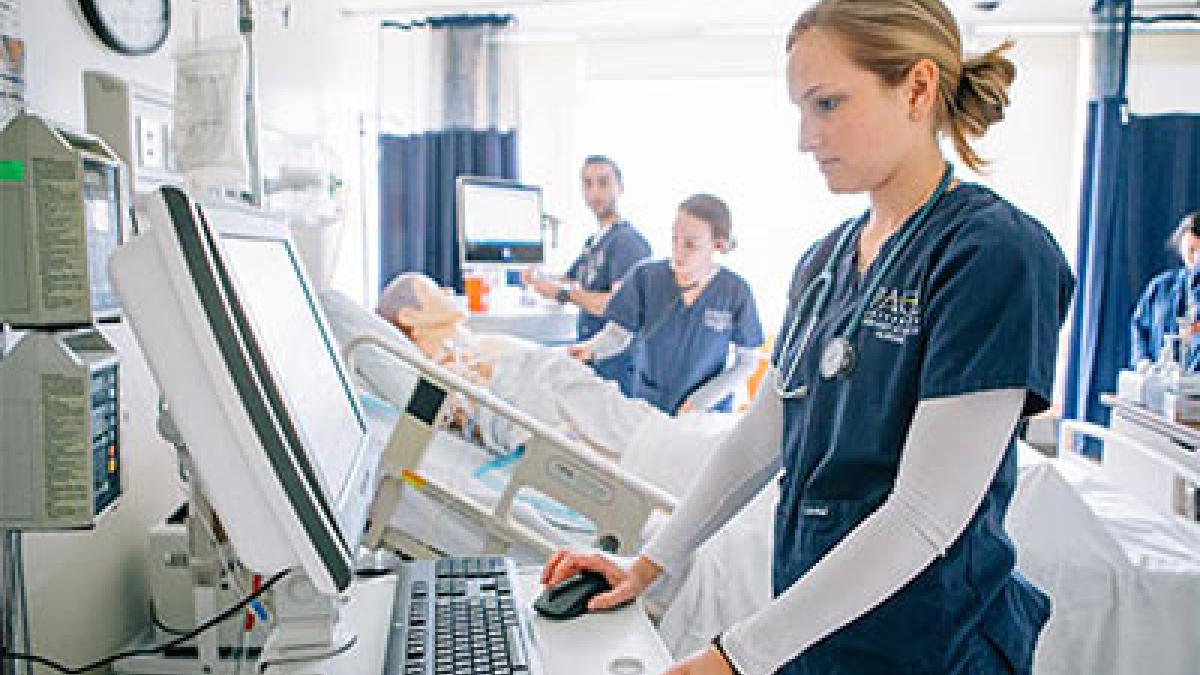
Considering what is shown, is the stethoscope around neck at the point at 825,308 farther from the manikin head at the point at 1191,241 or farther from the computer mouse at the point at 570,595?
the manikin head at the point at 1191,241

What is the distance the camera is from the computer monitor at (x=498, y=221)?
4.54 meters

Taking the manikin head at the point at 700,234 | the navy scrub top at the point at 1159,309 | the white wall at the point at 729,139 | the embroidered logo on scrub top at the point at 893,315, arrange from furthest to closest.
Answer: the white wall at the point at 729,139, the navy scrub top at the point at 1159,309, the manikin head at the point at 700,234, the embroidered logo on scrub top at the point at 893,315

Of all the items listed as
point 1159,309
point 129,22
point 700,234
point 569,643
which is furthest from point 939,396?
point 1159,309

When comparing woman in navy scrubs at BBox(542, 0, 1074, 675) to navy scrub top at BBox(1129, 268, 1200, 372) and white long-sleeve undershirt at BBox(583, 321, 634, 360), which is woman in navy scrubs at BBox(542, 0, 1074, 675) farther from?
navy scrub top at BBox(1129, 268, 1200, 372)

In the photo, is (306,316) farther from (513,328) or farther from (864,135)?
(513,328)

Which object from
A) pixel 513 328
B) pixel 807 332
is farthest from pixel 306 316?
pixel 513 328

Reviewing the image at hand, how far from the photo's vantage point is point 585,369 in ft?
8.93

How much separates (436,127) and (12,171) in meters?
4.27

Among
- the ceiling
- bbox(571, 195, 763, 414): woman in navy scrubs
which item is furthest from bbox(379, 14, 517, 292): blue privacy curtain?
bbox(571, 195, 763, 414): woman in navy scrubs

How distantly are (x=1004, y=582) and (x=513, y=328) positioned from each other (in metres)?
3.37

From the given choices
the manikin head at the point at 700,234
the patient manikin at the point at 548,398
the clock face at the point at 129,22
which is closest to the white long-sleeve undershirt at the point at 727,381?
the manikin head at the point at 700,234

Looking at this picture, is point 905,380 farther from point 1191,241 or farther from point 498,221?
point 498,221

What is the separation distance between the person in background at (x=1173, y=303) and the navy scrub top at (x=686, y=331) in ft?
5.63

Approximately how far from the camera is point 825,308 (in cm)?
105
